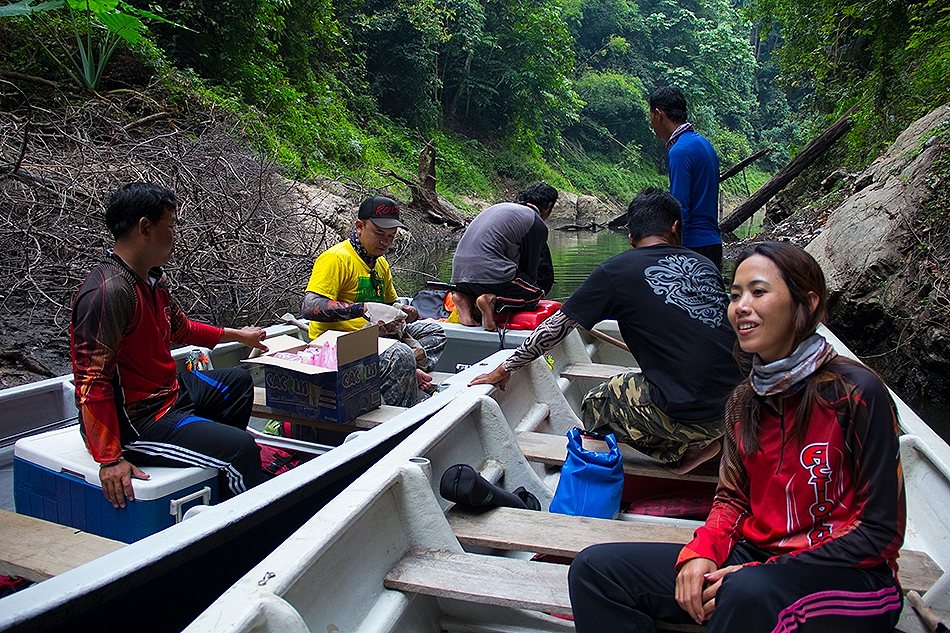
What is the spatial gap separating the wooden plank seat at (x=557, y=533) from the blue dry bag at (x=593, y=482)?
0.79 ft

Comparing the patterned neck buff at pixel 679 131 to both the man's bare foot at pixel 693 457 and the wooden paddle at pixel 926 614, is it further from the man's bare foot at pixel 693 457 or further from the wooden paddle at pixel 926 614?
the wooden paddle at pixel 926 614

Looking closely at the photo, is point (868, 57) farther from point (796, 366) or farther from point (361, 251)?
point (796, 366)

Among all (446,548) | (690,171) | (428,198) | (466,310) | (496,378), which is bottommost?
(446,548)

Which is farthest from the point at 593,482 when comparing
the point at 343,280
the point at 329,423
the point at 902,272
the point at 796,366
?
the point at 902,272

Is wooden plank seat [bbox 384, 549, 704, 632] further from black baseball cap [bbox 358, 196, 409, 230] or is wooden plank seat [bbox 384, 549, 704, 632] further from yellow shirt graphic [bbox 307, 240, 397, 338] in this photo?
black baseball cap [bbox 358, 196, 409, 230]

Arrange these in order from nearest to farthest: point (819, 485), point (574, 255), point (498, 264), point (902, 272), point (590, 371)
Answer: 1. point (819, 485)
2. point (590, 371)
3. point (498, 264)
4. point (902, 272)
5. point (574, 255)

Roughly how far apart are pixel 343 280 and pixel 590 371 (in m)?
1.59

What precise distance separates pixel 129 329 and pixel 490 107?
83.7 ft

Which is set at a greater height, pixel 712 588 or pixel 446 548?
pixel 712 588

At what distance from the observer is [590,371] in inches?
186

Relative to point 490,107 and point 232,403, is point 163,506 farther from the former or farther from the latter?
point 490,107

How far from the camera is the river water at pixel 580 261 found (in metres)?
6.09

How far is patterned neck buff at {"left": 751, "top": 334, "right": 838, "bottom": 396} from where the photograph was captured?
1694mm

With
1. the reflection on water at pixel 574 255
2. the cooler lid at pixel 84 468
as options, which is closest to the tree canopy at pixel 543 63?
the reflection on water at pixel 574 255
